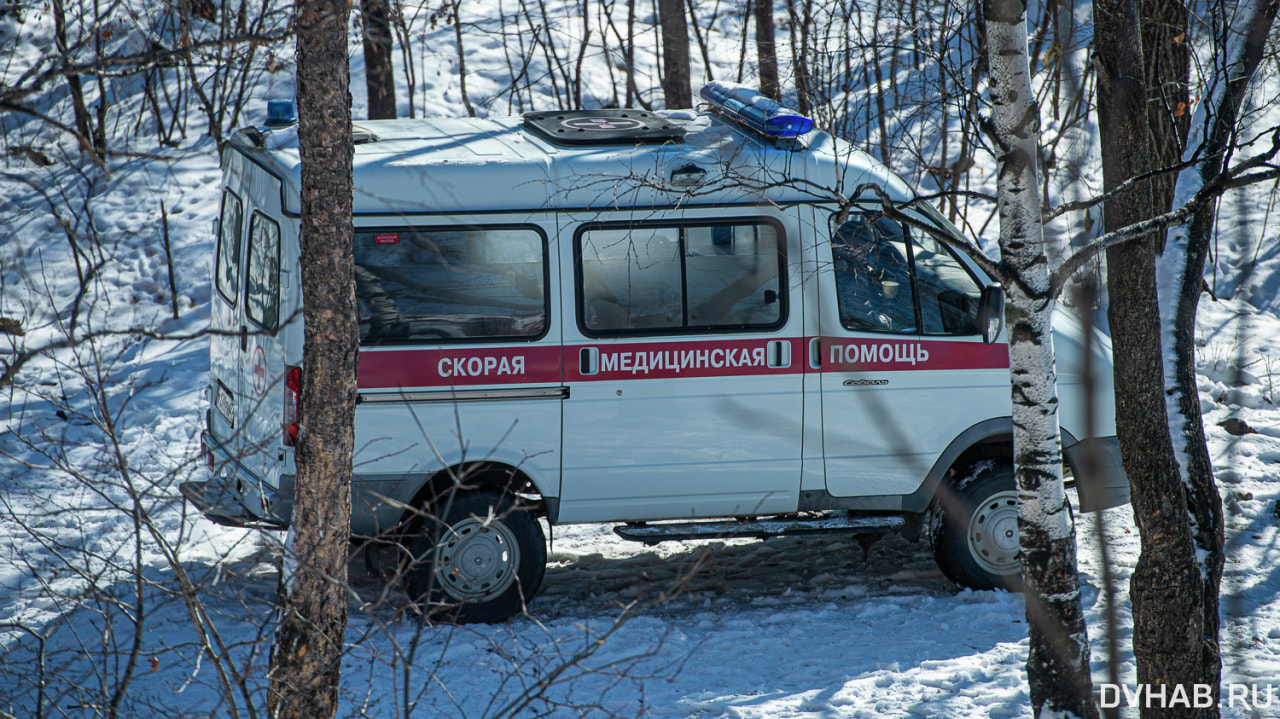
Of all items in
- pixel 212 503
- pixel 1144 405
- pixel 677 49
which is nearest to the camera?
pixel 212 503

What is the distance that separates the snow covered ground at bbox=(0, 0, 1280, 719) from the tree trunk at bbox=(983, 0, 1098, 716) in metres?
0.65

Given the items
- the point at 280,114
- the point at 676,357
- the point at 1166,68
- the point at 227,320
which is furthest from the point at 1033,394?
the point at 227,320

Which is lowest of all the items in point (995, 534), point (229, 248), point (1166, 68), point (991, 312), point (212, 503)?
point (995, 534)

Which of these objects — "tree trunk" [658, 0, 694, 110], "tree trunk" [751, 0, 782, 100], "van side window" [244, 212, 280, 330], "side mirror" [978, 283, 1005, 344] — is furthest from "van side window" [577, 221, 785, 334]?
"tree trunk" [751, 0, 782, 100]

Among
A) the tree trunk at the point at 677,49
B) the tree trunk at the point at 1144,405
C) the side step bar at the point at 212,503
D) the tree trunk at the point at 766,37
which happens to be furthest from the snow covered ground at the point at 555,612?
the tree trunk at the point at 766,37

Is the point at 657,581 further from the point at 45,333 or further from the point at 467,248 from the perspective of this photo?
the point at 45,333

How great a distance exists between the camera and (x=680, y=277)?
5.54 meters

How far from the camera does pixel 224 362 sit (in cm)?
595

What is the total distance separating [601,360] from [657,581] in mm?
1512

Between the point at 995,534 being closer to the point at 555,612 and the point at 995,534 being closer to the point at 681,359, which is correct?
the point at 681,359

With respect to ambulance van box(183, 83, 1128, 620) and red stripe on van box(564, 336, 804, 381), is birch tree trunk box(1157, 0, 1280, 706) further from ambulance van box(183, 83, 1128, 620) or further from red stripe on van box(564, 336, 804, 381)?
red stripe on van box(564, 336, 804, 381)

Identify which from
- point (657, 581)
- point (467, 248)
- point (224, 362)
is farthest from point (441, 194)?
point (657, 581)

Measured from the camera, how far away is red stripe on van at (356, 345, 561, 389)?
5297mm

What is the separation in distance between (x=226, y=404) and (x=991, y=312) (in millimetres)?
3888
